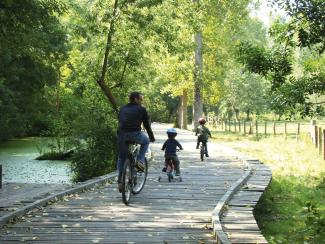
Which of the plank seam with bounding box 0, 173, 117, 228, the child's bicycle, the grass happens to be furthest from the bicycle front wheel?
the grass

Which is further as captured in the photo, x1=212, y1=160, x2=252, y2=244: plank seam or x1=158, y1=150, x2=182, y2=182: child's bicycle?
x1=158, y1=150, x2=182, y2=182: child's bicycle

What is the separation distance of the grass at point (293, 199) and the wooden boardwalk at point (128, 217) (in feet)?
4.49

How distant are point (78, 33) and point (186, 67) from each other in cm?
1744

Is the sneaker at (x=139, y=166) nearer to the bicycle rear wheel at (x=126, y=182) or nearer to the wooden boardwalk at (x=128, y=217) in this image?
the bicycle rear wheel at (x=126, y=182)

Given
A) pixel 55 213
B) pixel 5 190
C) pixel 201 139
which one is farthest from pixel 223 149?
pixel 55 213

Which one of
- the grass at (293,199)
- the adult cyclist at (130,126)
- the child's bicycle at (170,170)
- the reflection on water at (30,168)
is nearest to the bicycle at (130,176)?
the adult cyclist at (130,126)

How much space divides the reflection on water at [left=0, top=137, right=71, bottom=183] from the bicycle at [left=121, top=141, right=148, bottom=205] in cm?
915

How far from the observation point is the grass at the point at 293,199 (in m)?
9.62

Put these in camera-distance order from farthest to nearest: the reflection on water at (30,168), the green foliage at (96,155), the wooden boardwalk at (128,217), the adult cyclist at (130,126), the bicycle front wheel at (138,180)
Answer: the reflection on water at (30,168), the green foliage at (96,155), the bicycle front wheel at (138,180), the adult cyclist at (130,126), the wooden boardwalk at (128,217)

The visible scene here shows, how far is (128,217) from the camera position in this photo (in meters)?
7.88

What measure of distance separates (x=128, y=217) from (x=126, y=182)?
1.14 meters

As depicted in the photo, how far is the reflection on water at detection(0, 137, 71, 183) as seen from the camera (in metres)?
19.7

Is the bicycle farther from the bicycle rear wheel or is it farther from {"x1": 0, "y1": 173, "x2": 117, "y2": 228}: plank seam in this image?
{"x1": 0, "y1": 173, "x2": 117, "y2": 228}: plank seam

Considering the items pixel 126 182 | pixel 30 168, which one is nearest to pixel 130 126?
pixel 126 182
